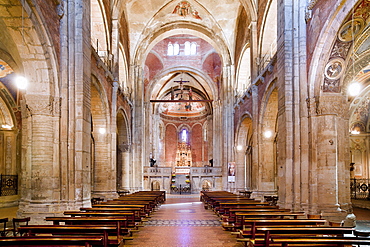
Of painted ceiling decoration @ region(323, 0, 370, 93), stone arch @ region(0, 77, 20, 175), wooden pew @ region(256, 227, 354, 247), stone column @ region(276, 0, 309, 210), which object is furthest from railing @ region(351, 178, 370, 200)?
stone arch @ region(0, 77, 20, 175)

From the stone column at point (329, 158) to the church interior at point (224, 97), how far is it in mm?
33

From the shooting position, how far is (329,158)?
11.0 meters

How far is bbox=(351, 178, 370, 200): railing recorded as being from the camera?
2000cm

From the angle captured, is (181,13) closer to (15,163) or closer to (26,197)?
(15,163)

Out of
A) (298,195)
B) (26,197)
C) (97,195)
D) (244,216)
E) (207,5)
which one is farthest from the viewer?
(207,5)

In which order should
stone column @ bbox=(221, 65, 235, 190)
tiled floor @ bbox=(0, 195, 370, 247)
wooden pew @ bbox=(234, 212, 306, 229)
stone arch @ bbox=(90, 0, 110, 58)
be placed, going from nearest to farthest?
tiled floor @ bbox=(0, 195, 370, 247) → wooden pew @ bbox=(234, 212, 306, 229) → stone arch @ bbox=(90, 0, 110, 58) → stone column @ bbox=(221, 65, 235, 190)

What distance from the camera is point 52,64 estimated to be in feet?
35.9

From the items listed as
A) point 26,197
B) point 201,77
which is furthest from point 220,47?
point 26,197

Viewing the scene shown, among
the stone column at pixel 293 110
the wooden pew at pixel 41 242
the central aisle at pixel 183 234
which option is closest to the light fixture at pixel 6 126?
the central aisle at pixel 183 234

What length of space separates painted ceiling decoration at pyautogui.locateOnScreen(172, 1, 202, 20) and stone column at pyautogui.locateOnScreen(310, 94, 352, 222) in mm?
18006

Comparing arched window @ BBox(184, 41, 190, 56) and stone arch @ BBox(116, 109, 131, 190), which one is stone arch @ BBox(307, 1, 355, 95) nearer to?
stone arch @ BBox(116, 109, 131, 190)

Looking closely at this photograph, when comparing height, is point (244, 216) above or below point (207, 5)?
below

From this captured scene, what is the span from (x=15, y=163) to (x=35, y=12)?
12672 mm

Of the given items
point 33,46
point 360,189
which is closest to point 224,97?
point 360,189
